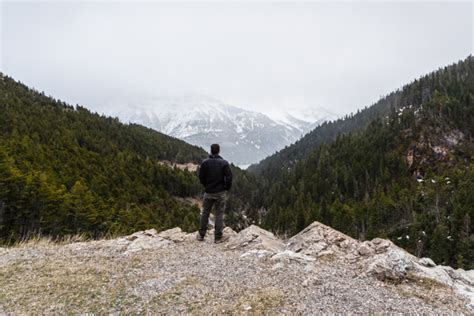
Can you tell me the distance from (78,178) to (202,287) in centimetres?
7414

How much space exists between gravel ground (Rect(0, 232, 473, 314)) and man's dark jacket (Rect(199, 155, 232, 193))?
2.84 meters

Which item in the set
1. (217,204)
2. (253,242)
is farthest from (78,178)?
(253,242)

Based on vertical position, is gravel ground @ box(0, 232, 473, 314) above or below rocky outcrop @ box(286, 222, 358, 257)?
below

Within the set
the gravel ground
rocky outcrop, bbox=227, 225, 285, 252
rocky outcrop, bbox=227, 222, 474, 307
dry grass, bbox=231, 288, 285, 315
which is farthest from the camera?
rocky outcrop, bbox=227, 225, 285, 252

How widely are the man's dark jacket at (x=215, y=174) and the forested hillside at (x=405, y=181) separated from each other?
76.8 metres

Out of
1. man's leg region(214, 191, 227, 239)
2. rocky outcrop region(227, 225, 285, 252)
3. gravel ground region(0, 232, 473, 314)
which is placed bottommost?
gravel ground region(0, 232, 473, 314)

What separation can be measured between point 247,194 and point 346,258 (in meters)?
145

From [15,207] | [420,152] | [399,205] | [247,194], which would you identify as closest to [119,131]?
[247,194]

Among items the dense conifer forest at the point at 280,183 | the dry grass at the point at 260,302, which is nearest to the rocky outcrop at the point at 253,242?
the dry grass at the point at 260,302

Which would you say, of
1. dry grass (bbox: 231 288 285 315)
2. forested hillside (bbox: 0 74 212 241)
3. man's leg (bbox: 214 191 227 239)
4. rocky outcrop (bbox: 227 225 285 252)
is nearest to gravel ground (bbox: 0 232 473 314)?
dry grass (bbox: 231 288 285 315)

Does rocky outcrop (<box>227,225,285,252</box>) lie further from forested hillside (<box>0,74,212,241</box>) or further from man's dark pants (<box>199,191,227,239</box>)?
forested hillside (<box>0,74,212,241</box>)

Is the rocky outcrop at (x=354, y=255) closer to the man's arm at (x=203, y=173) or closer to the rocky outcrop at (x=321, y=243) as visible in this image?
the rocky outcrop at (x=321, y=243)

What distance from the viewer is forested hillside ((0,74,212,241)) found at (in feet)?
141

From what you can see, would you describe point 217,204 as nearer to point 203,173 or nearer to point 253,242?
point 203,173
